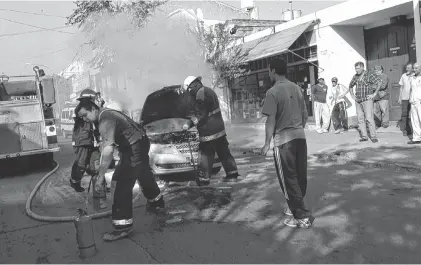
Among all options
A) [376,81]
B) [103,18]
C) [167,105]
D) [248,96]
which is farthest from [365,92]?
[103,18]

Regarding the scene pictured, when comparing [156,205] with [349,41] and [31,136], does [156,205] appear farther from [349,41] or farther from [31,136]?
[349,41]

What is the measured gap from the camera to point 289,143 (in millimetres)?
4070

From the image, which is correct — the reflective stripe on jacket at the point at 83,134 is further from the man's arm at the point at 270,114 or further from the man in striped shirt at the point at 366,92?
the man in striped shirt at the point at 366,92

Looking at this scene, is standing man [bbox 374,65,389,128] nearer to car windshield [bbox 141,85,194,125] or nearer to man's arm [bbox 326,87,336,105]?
man's arm [bbox 326,87,336,105]

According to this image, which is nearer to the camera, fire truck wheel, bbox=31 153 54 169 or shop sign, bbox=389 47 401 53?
fire truck wheel, bbox=31 153 54 169

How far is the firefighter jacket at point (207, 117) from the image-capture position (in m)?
5.86

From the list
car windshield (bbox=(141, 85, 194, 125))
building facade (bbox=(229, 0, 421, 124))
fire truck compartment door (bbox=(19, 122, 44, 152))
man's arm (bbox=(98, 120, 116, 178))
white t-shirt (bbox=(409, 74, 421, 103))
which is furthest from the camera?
building facade (bbox=(229, 0, 421, 124))

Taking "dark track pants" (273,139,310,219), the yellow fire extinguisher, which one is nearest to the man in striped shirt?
"dark track pants" (273,139,310,219)

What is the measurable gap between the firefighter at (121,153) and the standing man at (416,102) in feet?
20.4

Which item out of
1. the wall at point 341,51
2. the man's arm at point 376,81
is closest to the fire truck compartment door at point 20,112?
the man's arm at point 376,81

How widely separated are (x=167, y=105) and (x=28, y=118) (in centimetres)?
429

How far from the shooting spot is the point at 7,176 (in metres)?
9.68

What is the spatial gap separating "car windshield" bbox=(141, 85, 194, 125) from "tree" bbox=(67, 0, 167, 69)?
7523 millimetres

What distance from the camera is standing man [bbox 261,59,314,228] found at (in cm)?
402
